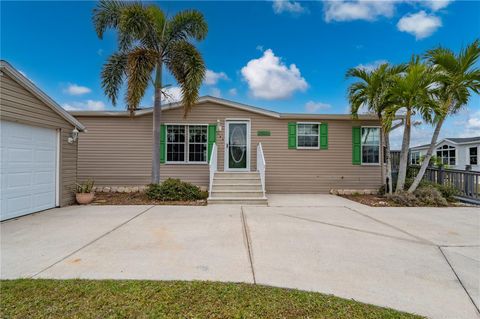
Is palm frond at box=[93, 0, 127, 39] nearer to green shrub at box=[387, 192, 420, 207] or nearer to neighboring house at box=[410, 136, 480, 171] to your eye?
green shrub at box=[387, 192, 420, 207]

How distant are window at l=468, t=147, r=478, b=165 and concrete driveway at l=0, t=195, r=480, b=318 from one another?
1779 centimetres

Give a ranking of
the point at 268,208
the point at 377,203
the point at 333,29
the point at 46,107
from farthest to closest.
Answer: the point at 333,29 < the point at 377,203 < the point at 268,208 < the point at 46,107

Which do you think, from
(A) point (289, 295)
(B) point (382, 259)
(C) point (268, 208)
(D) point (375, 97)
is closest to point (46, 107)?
(C) point (268, 208)

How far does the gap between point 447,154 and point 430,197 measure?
1976 cm

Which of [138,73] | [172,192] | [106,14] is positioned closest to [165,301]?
[172,192]

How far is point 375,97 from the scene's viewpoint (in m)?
7.44

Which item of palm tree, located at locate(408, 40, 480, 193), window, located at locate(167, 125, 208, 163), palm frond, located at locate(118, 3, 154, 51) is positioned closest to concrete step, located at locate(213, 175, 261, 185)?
window, located at locate(167, 125, 208, 163)

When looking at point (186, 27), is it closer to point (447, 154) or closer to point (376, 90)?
point (376, 90)

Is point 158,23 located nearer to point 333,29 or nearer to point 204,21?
point 204,21

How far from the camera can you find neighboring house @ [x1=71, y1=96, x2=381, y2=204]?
873cm

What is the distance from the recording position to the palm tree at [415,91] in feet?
21.8

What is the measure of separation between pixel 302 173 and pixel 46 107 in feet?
27.2

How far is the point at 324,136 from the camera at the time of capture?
8.98 metres

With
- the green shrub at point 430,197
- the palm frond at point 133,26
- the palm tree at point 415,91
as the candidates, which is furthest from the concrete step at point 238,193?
the palm frond at point 133,26
